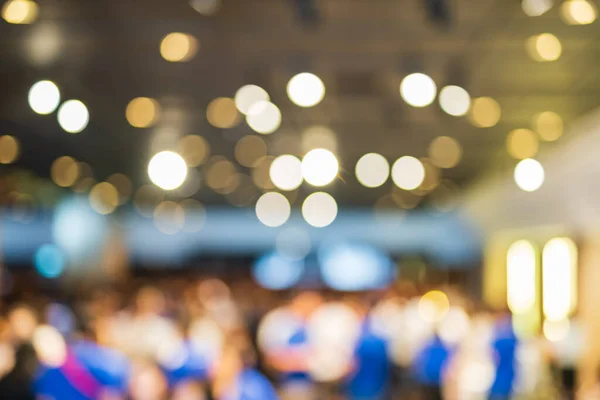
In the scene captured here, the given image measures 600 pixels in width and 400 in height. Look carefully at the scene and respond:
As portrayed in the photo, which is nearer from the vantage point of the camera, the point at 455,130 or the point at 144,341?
the point at 144,341

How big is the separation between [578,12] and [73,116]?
5595 mm

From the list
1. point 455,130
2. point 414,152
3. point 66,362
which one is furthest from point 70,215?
point 66,362

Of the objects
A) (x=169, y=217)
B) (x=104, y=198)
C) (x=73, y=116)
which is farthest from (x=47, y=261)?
(x=73, y=116)

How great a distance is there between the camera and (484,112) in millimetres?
7992

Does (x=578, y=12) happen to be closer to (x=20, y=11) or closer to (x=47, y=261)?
(x=20, y=11)

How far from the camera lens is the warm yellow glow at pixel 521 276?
45.4 ft

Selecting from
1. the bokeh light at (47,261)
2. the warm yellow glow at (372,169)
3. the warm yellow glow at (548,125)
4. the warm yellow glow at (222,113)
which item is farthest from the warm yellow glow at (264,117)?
the bokeh light at (47,261)

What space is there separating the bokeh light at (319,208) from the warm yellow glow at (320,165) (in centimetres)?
768

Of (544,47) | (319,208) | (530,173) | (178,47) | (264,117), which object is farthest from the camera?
(319,208)

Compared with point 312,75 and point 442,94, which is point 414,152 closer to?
point 442,94

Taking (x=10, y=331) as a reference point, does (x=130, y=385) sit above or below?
below

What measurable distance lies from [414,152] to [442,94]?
11.9 ft

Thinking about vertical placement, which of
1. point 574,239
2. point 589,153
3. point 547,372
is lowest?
point 547,372

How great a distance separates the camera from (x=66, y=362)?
5922mm
